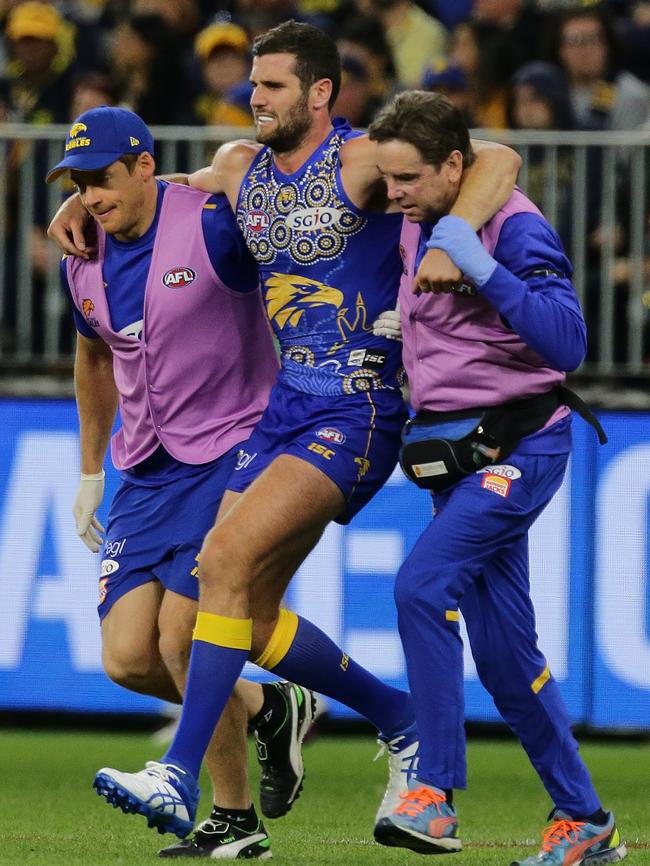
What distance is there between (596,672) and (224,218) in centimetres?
415

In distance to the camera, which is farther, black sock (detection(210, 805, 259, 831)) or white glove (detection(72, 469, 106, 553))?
white glove (detection(72, 469, 106, 553))

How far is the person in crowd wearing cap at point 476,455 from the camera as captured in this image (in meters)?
5.42

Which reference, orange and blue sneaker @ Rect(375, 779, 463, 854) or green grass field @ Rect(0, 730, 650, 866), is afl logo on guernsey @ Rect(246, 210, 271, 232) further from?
green grass field @ Rect(0, 730, 650, 866)

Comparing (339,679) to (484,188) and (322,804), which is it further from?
(484,188)

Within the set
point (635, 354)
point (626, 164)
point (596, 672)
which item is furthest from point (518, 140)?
point (596, 672)

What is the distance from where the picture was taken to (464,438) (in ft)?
18.4

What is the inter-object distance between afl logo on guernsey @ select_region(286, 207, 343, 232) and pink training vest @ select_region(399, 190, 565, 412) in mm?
522

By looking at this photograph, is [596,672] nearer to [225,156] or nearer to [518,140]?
[518,140]

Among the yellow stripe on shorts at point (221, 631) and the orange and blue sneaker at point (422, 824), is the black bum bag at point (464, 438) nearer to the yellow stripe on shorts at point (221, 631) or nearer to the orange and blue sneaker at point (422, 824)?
the yellow stripe on shorts at point (221, 631)

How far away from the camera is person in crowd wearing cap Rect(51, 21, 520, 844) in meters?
5.82

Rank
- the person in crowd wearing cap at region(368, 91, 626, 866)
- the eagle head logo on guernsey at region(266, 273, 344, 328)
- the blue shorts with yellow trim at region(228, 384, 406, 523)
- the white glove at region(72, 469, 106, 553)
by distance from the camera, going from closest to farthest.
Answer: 1. the person in crowd wearing cap at region(368, 91, 626, 866)
2. the blue shorts with yellow trim at region(228, 384, 406, 523)
3. the eagle head logo on guernsey at region(266, 273, 344, 328)
4. the white glove at region(72, 469, 106, 553)

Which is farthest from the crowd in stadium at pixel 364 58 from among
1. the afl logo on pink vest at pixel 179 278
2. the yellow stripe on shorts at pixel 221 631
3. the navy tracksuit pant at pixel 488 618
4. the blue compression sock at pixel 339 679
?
the yellow stripe on shorts at pixel 221 631

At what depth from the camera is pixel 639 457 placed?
9711 millimetres

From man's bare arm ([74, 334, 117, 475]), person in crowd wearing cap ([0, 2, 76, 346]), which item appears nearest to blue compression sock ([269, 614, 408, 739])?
man's bare arm ([74, 334, 117, 475])
